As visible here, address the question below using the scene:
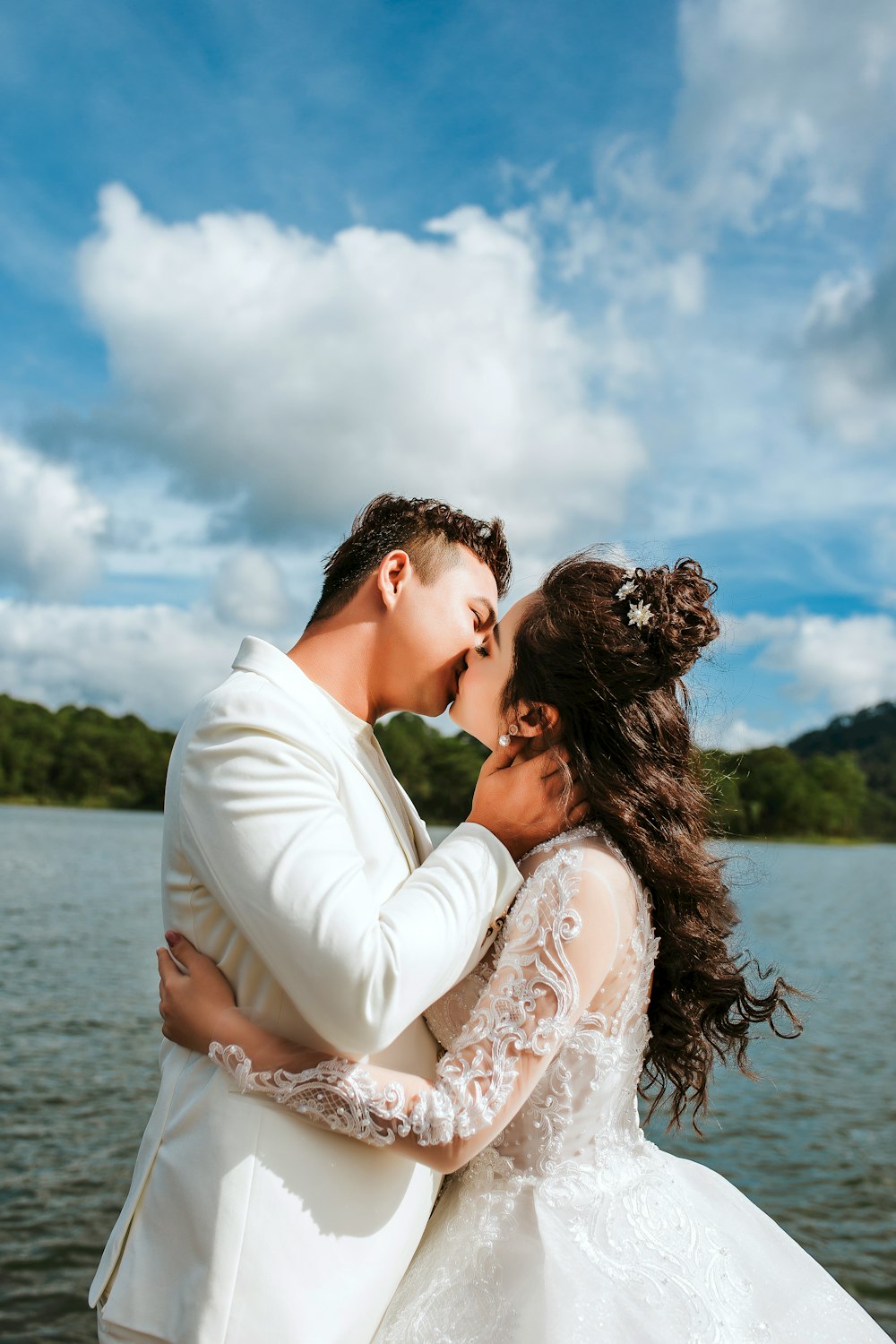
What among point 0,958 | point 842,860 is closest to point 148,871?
point 0,958

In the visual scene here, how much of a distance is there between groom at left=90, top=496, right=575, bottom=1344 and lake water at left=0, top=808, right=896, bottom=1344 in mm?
1600

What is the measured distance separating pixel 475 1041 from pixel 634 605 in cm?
133

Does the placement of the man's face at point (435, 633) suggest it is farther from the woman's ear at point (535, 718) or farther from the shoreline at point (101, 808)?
the shoreline at point (101, 808)

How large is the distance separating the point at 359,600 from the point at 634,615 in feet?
2.83

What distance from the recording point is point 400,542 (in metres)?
3.35

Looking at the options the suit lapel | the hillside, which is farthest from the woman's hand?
the hillside

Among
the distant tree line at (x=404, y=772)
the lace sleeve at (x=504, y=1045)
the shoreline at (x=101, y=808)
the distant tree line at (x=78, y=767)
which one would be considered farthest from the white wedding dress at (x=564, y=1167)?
the distant tree line at (x=78, y=767)

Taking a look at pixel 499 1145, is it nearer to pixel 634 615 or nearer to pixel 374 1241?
pixel 374 1241

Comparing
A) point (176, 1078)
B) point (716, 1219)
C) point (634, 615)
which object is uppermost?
point (634, 615)

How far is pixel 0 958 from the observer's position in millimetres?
17641

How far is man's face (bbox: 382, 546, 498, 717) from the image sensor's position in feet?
10.6

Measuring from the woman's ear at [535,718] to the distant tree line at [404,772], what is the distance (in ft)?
195

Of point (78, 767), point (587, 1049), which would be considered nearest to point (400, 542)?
point (587, 1049)

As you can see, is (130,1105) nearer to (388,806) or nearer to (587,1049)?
(587,1049)
